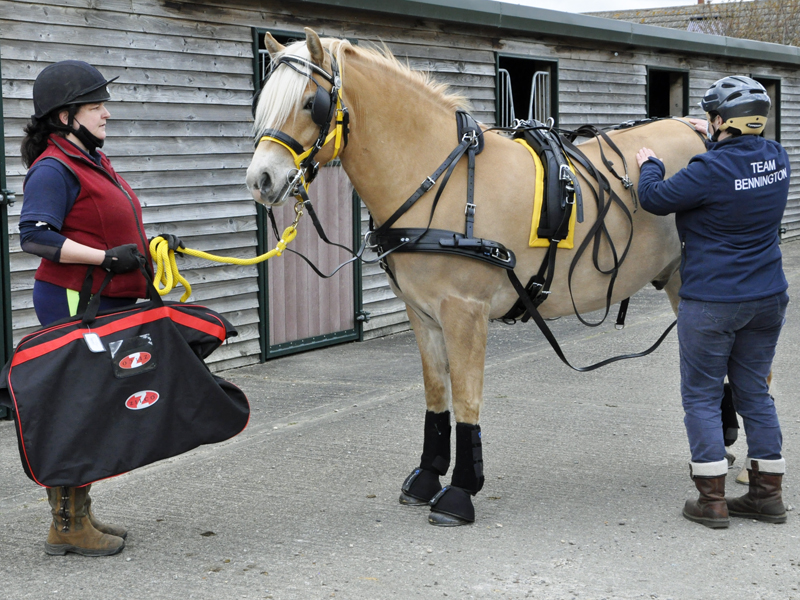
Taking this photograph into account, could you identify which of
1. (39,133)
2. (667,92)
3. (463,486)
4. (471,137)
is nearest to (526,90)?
(667,92)

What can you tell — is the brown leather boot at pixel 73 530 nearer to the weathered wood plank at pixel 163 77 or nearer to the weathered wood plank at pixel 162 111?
the weathered wood plank at pixel 162 111

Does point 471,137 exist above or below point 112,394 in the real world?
above

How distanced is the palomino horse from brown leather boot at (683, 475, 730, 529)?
96 centimetres

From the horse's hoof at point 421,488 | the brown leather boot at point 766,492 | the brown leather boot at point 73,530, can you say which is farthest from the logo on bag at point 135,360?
the brown leather boot at point 766,492

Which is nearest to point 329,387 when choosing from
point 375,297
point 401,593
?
point 375,297

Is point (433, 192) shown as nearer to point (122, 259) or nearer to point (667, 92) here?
point (122, 259)

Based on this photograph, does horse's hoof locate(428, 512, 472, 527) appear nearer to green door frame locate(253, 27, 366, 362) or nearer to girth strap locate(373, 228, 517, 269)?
girth strap locate(373, 228, 517, 269)

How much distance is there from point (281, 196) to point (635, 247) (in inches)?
69.8

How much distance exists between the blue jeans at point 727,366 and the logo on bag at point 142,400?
87.9 inches

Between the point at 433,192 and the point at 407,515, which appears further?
the point at 407,515

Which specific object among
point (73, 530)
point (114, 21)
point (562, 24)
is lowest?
point (73, 530)

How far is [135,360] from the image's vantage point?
3518 millimetres

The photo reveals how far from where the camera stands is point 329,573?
140 inches

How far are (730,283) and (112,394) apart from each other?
253 cm
